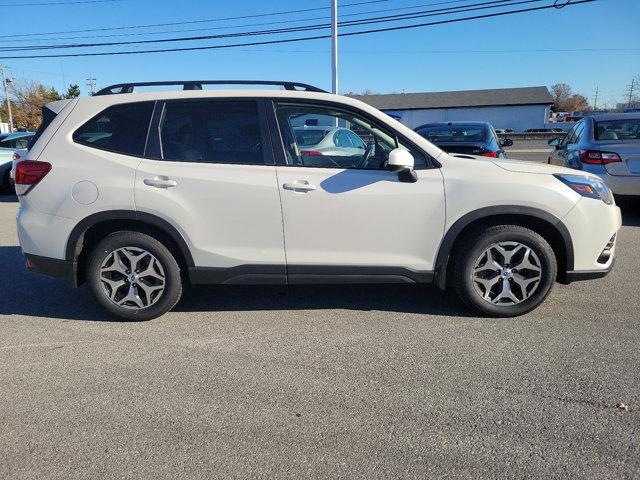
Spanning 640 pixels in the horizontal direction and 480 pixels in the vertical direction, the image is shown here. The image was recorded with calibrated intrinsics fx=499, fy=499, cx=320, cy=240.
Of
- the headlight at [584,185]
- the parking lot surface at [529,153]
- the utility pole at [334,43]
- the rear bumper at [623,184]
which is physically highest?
the utility pole at [334,43]

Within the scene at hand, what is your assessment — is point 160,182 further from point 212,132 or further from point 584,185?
point 584,185

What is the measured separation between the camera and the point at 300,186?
3.85m

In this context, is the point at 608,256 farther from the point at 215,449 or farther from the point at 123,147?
the point at 123,147

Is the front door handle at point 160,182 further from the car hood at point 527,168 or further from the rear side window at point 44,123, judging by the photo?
the car hood at point 527,168

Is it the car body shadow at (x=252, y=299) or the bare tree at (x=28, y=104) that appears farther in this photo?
the bare tree at (x=28, y=104)

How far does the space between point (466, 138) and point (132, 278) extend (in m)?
6.83

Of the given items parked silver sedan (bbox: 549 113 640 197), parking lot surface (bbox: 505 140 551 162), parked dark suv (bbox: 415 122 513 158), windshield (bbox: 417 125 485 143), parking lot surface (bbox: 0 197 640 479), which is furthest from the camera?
parking lot surface (bbox: 505 140 551 162)

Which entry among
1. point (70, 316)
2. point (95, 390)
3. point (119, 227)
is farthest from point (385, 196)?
point (70, 316)

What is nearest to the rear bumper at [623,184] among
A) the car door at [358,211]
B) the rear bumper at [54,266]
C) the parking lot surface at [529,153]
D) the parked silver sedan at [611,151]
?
the parked silver sedan at [611,151]

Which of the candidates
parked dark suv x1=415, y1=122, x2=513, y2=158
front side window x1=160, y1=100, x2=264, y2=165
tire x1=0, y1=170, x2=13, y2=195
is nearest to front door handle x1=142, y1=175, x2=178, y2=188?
front side window x1=160, y1=100, x2=264, y2=165

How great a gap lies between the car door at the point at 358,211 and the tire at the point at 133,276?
3.39 feet

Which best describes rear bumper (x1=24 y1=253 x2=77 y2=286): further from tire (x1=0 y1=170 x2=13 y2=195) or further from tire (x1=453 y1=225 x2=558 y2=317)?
tire (x1=0 y1=170 x2=13 y2=195)

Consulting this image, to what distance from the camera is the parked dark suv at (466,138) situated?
27.1ft

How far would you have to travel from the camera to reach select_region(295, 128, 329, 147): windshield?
162 inches
